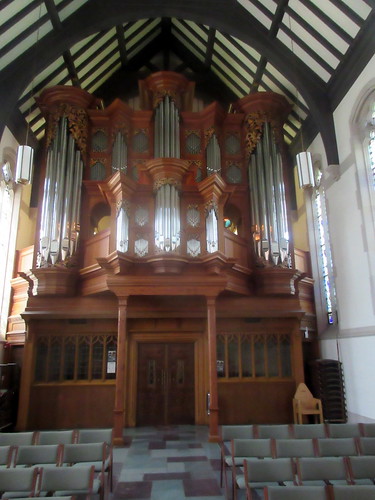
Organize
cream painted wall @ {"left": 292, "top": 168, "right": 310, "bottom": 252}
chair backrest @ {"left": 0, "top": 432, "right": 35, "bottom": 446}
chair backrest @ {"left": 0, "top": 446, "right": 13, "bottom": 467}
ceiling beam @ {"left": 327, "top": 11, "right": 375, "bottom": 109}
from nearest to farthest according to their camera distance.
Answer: chair backrest @ {"left": 0, "top": 446, "right": 13, "bottom": 467}
chair backrest @ {"left": 0, "top": 432, "right": 35, "bottom": 446}
ceiling beam @ {"left": 327, "top": 11, "right": 375, "bottom": 109}
cream painted wall @ {"left": 292, "top": 168, "right": 310, "bottom": 252}

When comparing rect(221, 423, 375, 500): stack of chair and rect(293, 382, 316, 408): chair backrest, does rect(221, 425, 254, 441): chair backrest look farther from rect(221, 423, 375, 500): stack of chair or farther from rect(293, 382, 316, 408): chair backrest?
rect(293, 382, 316, 408): chair backrest

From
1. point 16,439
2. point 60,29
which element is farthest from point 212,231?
point 60,29

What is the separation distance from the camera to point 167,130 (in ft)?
38.8

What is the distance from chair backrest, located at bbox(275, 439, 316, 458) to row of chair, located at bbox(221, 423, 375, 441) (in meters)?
0.79

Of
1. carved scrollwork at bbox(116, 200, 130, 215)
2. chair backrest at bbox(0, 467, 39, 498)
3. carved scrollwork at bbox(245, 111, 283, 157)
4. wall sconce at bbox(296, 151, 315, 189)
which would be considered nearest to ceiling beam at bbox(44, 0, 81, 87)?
carved scrollwork at bbox(116, 200, 130, 215)

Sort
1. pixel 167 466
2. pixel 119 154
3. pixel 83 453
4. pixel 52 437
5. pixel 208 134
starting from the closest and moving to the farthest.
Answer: pixel 83 453
pixel 52 437
pixel 167 466
pixel 119 154
pixel 208 134

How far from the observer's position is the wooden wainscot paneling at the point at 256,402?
1055 centimetres

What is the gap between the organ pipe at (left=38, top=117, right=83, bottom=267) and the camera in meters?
10.0

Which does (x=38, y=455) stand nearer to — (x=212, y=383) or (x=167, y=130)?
(x=212, y=383)

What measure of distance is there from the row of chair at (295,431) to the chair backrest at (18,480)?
9.68ft

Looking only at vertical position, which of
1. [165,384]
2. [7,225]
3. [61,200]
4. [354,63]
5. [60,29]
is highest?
[60,29]

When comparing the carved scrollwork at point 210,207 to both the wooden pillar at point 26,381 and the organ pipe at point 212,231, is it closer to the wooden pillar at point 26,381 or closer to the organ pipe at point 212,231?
the organ pipe at point 212,231

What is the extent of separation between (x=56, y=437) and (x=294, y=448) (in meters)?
3.57

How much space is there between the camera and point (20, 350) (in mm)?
11070
